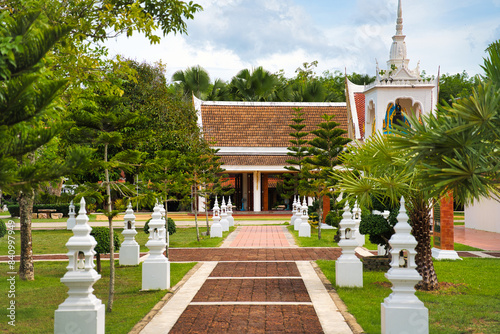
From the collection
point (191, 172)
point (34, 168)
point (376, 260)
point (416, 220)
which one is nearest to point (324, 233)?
point (191, 172)

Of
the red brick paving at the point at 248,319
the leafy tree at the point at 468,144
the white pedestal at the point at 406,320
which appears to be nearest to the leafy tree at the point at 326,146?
the red brick paving at the point at 248,319

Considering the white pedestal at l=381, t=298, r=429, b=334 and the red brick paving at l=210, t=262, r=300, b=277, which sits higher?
the white pedestal at l=381, t=298, r=429, b=334

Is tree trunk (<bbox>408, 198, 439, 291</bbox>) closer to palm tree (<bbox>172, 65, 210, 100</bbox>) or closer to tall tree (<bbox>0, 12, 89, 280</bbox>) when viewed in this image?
tall tree (<bbox>0, 12, 89, 280</bbox>)

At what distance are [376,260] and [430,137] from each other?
5.31 meters

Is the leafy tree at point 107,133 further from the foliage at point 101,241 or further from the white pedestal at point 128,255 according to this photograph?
the white pedestal at point 128,255

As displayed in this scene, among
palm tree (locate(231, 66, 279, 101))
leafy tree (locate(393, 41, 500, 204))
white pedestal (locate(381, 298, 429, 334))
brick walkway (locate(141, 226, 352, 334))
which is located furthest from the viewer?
palm tree (locate(231, 66, 279, 101))

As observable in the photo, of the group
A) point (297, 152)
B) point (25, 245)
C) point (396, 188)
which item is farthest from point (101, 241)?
point (297, 152)

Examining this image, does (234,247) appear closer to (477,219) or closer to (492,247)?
(492,247)

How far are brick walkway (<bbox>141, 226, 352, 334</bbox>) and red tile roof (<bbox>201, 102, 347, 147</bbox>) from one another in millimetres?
21025

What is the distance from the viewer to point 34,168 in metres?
3.88

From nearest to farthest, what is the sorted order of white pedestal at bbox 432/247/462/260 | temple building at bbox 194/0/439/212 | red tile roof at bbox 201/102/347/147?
white pedestal at bbox 432/247/462/260 < temple building at bbox 194/0/439/212 < red tile roof at bbox 201/102/347/147

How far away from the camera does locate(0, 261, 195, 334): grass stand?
655 centimetres

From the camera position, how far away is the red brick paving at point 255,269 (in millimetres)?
10516

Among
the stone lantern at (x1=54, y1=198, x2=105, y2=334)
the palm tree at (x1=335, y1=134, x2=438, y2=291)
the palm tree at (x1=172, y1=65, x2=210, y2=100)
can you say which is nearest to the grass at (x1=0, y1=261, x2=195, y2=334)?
the stone lantern at (x1=54, y1=198, x2=105, y2=334)
